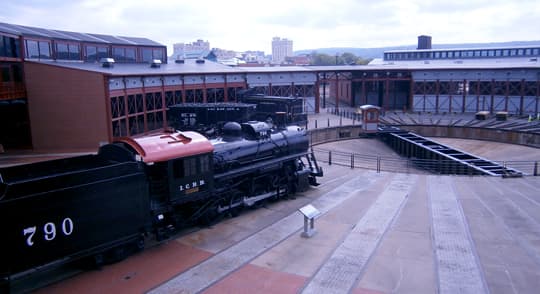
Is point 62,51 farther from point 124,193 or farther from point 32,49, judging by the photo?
point 124,193

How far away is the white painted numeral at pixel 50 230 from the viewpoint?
835 centimetres

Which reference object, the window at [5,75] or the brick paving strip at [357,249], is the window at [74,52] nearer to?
the window at [5,75]

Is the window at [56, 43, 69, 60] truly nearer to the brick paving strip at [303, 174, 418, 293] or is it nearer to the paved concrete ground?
the paved concrete ground

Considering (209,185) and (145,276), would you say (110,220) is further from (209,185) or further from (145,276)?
(209,185)

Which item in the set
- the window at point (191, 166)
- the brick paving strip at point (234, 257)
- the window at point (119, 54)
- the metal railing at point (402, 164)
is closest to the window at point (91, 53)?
the window at point (119, 54)

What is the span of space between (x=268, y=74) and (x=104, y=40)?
1469cm

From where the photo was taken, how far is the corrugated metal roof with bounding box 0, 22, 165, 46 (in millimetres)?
26931

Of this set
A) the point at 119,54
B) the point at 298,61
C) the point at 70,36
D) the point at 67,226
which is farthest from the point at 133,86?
the point at 298,61

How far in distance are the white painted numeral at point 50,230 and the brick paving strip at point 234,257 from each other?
87.7 inches

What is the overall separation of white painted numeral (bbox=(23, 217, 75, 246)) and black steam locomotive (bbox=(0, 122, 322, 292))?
2 cm

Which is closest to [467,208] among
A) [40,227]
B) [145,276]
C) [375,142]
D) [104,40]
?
[145,276]

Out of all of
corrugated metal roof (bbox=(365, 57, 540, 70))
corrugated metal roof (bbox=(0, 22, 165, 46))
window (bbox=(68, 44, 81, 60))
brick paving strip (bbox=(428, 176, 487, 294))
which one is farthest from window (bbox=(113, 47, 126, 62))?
brick paving strip (bbox=(428, 176, 487, 294))

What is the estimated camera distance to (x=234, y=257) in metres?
10.7

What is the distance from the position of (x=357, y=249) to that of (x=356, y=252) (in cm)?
22
